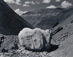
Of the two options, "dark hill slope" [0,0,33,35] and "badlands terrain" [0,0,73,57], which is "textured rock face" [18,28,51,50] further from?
"dark hill slope" [0,0,33,35]

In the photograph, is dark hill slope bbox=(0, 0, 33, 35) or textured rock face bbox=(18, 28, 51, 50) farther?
dark hill slope bbox=(0, 0, 33, 35)

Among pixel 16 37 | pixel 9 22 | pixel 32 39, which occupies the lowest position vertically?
pixel 32 39

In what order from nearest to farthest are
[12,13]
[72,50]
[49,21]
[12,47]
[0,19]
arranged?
[72,50], [12,47], [0,19], [12,13], [49,21]

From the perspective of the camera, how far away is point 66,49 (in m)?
15.8

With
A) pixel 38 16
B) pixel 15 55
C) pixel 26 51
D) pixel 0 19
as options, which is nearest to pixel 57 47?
pixel 26 51

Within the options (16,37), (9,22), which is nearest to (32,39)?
(16,37)

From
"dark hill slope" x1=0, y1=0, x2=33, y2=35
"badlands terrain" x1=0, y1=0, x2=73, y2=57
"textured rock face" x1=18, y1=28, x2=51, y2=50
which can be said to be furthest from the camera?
"dark hill slope" x1=0, y1=0, x2=33, y2=35

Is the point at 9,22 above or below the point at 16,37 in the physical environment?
above

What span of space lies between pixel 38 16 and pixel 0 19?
150239 millimetres

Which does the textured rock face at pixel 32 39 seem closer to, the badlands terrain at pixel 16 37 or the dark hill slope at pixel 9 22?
the badlands terrain at pixel 16 37

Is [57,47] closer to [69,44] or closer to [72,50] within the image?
[69,44]

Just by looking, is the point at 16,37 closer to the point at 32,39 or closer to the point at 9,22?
the point at 32,39

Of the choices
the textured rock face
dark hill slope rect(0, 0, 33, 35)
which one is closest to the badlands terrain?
dark hill slope rect(0, 0, 33, 35)

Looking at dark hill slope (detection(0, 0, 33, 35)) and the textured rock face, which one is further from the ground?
dark hill slope (detection(0, 0, 33, 35))
